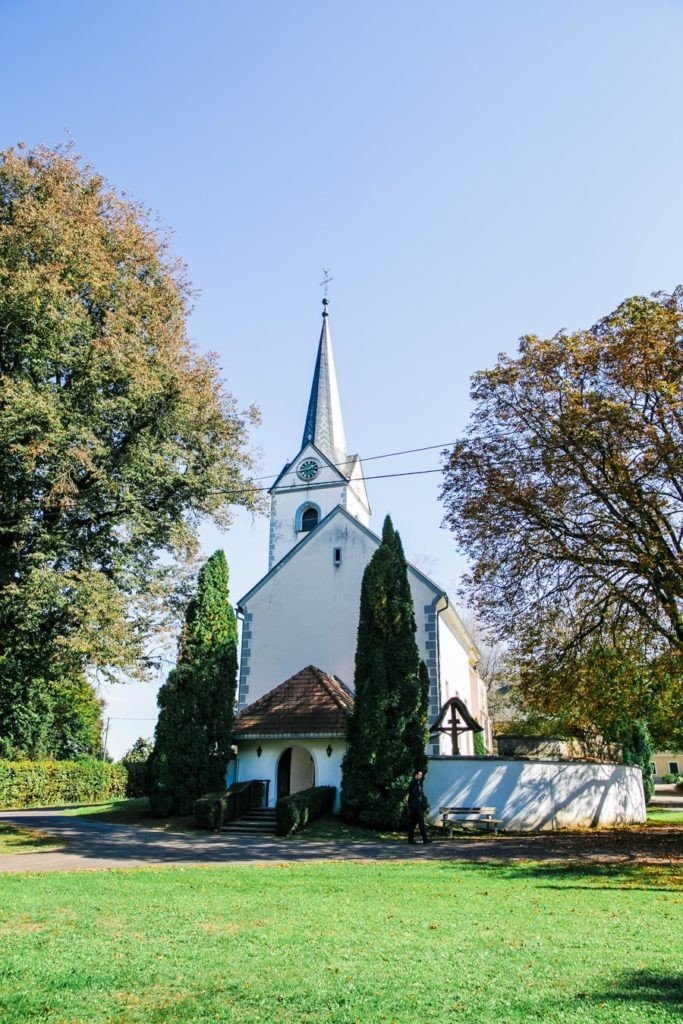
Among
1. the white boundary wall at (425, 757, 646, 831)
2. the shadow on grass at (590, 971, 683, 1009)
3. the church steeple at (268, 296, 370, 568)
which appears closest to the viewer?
the shadow on grass at (590, 971, 683, 1009)

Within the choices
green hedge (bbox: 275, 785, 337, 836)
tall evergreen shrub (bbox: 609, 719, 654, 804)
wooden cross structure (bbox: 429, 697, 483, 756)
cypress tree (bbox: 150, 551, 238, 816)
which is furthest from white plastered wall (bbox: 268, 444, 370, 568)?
tall evergreen shrub (bbox: 609, 719, 654, 804)

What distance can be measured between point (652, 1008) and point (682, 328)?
12.8m

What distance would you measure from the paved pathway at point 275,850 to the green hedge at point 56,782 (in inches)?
559

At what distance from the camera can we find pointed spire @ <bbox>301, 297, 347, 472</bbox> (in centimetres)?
3509

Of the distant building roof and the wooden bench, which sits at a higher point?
the distant building roof

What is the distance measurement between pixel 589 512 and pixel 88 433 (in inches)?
462

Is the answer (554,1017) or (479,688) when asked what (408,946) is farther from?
(479,688)

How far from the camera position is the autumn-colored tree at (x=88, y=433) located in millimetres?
16078

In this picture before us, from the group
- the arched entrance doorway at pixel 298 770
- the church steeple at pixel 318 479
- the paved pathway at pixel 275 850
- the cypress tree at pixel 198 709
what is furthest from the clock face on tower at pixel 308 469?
the paved pathway at pixel 275 850

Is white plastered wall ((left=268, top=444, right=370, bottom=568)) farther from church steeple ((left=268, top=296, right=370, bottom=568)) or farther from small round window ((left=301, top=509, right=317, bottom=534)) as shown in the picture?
small round window ((left=301, top=509, right=317, bottom=534))

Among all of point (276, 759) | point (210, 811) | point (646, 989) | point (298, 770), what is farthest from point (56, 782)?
point (646, 989)

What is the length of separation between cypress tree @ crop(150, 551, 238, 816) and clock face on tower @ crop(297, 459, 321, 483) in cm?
1088

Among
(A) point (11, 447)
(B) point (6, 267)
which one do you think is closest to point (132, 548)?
(A) point (11, 447)

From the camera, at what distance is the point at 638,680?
17.8 m
